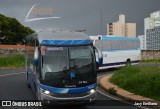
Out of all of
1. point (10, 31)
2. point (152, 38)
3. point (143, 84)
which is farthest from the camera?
point (152, 38)

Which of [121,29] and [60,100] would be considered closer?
[60,100]

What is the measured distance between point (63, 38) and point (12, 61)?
26.9 metres

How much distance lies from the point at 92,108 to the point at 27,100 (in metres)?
2.97

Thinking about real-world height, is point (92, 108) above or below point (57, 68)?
below

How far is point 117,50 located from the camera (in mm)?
29906

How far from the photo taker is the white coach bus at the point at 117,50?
28094mm

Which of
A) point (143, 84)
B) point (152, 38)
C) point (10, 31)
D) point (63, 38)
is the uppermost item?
point (63, 38)

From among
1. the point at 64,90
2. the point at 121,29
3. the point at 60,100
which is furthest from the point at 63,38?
the point at 121,29

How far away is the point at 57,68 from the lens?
1180 centimetres

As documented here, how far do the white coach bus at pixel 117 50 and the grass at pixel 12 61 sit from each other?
12.0 metres

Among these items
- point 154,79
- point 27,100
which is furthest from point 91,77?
point 154,79

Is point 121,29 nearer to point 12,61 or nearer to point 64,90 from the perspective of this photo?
point 12,61

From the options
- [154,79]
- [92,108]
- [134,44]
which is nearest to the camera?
[92,108]

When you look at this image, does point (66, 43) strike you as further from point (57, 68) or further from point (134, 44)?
point (134, 44)
